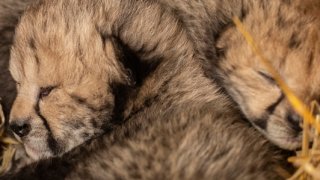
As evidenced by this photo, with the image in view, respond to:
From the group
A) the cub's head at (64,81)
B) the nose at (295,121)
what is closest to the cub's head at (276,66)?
A: the nose at (295,121)

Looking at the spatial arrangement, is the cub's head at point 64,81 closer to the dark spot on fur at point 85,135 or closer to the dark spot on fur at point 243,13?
Answer: the dark spot on fur at point 85,135

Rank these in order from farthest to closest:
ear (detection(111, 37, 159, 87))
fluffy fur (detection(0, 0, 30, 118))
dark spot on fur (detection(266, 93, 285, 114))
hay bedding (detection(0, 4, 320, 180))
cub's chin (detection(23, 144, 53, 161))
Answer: fluffy fur (detection(0, 0, 30, 118)), cub's chin (detection(23, 144, 53, 161)), ear (detection(111, 37, 159, 87)), dark spot on fur (detection(266, 93, 285, 114)), hay bedding (detection(0, 4, 320, 180))

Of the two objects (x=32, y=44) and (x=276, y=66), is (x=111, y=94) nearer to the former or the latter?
(x=32, y=44)

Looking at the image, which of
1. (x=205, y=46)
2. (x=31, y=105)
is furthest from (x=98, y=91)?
(x=205, y=46)

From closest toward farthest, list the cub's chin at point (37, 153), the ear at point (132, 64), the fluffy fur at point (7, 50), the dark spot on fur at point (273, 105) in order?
1. the dark spot on fur at point (273, 105)
2. the ear at point (132, 64)
3. the cub's chin at point (37, 153)
4. the fluffy fur at point (7, 50)

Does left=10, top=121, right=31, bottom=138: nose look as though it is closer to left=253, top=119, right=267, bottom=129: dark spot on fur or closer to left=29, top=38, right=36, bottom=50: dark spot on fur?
left=29, top=38, right=36, bottom=50: dark spot on fur

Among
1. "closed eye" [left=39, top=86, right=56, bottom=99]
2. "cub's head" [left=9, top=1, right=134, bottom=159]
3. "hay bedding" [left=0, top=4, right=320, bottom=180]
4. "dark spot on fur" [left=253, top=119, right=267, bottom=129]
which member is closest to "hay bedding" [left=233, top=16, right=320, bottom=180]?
"hay bedding" [left=0, top=4, right=320, bottom=180]
